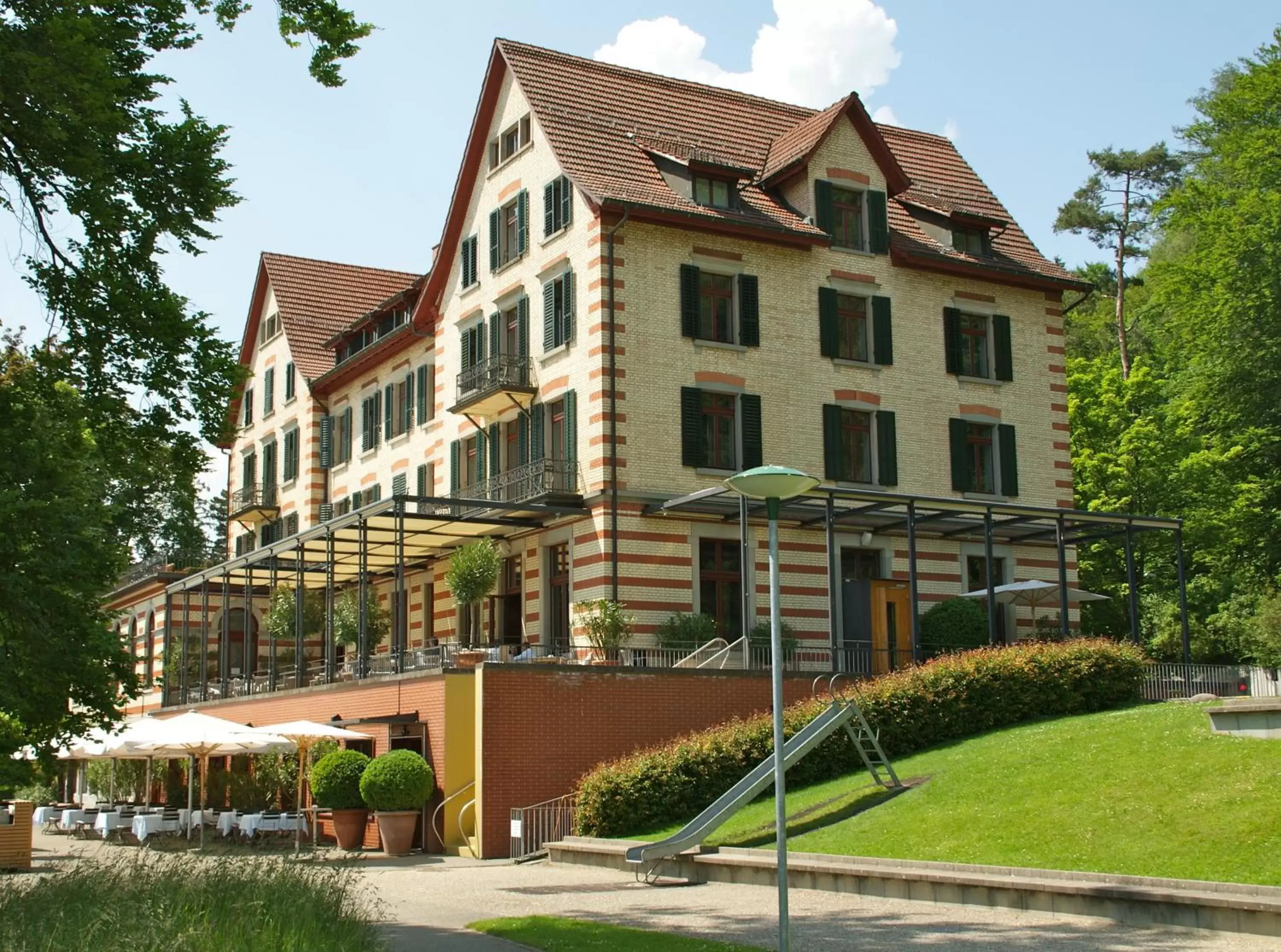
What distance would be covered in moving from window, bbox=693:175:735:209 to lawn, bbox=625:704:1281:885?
581 inches

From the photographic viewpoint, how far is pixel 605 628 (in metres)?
29.9

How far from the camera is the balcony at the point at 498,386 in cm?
3450

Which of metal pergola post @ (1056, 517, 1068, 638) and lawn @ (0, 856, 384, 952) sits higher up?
metal pergola post @ (1056, 517, 1068, 638)

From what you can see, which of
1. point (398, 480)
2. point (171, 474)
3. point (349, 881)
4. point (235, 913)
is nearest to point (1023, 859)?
point (349, 881)

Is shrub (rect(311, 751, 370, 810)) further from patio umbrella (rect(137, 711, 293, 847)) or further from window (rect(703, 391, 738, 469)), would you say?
window (rect(703, 391, 738, 469))

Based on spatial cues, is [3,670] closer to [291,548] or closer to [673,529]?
[673,529]

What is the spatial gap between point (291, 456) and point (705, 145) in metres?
19.4

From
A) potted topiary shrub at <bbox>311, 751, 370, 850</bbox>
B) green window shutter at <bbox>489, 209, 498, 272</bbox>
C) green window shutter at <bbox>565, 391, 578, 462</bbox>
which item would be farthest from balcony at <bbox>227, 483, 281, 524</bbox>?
potted topiary shrub at <bbox>311, 751, 370, 850</bbox>

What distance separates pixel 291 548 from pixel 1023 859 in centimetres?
Result: 2360

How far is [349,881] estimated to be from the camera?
46.8 feet

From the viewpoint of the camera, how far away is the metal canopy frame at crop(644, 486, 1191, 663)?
3002 centimetres

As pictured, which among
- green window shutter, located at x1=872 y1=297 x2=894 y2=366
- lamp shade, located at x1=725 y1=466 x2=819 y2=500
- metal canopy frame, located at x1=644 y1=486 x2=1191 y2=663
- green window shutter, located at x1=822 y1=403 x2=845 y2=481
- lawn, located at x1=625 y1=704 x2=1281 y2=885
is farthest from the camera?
green window shutter, located at x1=872 y1=297 x2=894 y2=366

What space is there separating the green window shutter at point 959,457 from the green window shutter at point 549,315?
1001 centimetres

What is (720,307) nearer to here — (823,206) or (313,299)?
(823,206)
